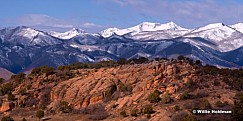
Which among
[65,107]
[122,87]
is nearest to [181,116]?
[122,87]

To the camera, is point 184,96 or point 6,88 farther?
point 6,88

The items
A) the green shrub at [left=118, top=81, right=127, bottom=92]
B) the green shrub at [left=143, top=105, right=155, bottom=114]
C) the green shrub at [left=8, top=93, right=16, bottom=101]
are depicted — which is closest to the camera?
the green shrub at [left=143, top=105, right=155, bottom=114]

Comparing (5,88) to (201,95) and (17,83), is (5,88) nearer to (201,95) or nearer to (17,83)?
(17,83)

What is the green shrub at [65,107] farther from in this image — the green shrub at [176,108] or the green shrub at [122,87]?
the green shrub at [176,108]

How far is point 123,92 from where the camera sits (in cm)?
7869

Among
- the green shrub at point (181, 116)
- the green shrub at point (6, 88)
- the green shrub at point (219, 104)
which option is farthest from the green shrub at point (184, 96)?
the green shrub at point (6, 88)

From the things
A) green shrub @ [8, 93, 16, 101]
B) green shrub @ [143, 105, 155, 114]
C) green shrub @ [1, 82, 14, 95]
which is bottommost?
green shrub @ [143, 105, 155, 114]

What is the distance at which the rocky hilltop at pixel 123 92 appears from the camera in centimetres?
6581

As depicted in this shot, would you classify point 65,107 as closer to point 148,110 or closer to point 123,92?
point 123,92

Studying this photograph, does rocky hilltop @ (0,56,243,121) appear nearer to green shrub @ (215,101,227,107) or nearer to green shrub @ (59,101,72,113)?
green shrub @ (59,101,72,113)

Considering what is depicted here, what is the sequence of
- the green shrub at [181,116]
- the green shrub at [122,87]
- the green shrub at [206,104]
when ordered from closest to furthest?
the green shrub at [181,116] < the green shrub at [206,104] < the green shrub at [122,87]

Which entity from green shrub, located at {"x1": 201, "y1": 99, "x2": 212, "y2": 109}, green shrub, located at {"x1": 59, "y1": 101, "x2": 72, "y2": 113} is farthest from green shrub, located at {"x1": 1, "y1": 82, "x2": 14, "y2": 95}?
green shrub, located at {"x1": 201, "y1": 99, "x2": 212, "y2": 109}

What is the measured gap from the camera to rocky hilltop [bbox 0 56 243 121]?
65.8 meters

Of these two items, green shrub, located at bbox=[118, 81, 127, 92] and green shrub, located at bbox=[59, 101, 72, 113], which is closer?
green shrub, located at bbox=[59, 101, 72, 113]
